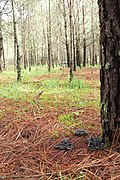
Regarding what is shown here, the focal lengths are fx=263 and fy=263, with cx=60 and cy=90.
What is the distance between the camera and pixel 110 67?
105 inches

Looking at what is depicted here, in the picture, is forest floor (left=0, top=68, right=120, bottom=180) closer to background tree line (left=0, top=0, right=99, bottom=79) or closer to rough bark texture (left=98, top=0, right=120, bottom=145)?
rough bark texture (left=98, top=0, right=120, bottom=145)

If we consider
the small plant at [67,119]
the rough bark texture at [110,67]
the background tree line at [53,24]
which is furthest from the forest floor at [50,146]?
the background tree line at [53,24]

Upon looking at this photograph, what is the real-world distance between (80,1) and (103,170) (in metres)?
18.3

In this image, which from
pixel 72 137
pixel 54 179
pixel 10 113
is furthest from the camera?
pixel 10 113

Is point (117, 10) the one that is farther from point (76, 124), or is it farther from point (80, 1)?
point (80, 1)

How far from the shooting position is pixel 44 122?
3.82 meters

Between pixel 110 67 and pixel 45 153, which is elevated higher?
pixel 110 67

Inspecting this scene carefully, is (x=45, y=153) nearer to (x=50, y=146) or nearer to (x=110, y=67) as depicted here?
(x=50, y=146)

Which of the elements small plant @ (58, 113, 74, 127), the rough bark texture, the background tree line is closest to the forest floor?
small plant @ (58, 113, 74, 127)

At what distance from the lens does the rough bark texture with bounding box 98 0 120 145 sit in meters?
2.57

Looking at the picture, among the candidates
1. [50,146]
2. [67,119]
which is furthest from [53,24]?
[50,146]

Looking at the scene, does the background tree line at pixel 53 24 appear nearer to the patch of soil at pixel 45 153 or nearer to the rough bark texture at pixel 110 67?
the patch of soil at pixel 45 153

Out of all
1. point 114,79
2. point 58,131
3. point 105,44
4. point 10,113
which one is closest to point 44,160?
point 58,131

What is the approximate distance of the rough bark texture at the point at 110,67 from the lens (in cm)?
257
